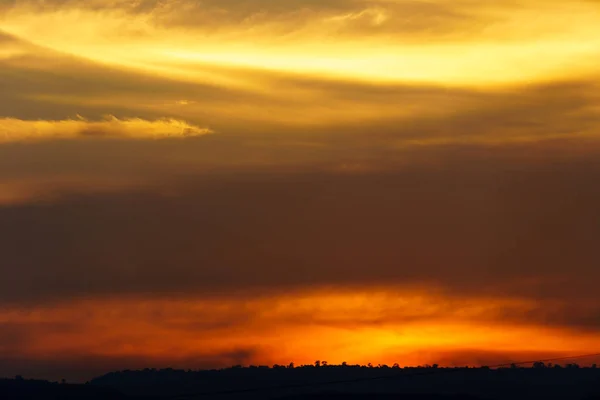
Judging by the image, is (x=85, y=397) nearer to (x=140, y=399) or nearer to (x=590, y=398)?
(x=140, y=399)

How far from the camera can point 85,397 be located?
198250mm

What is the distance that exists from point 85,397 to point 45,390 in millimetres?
7094

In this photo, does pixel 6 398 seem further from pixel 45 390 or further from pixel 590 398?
pixel 590 398

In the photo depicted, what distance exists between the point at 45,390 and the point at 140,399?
1728cm

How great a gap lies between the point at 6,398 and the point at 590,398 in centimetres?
10150

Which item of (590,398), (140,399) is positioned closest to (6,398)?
(140,399)

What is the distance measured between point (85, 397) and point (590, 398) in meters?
89.6

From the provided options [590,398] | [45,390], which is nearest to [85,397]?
[45,390]

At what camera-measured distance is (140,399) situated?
194250 mm

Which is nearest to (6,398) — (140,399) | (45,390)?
(45,390)

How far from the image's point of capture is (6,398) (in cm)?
18825

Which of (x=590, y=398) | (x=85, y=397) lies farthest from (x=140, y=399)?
(x=590, y=398)

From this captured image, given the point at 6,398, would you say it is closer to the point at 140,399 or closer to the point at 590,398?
the point at 140,399

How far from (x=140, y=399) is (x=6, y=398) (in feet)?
74.1
